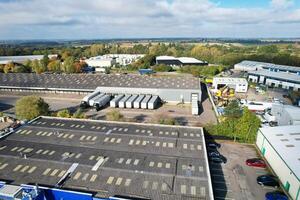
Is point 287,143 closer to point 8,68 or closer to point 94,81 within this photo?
point 94,81

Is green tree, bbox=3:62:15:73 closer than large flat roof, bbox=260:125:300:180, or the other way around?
large flat roof, bbox=260:125:300:180

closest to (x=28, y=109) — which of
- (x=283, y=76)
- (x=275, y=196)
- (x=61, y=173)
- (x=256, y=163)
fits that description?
(x=61, y=173)

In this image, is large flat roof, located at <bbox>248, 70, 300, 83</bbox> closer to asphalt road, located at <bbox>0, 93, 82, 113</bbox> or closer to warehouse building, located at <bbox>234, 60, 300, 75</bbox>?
warehouse building, located at <bbox>234, 60, 300, 75</bbox>

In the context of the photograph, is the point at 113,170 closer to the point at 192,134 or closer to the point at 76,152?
the point at 76,152

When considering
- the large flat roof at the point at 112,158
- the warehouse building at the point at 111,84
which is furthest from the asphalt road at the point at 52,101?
the large flat roof at the point at 112,158

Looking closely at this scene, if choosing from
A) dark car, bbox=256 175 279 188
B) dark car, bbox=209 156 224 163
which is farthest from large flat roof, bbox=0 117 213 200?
dark car, bbox=256 175 279 188

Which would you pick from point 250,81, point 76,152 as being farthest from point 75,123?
point 250,81
